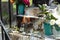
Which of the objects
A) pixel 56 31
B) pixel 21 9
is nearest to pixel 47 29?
pixel 56 31

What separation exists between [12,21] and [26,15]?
25 centimetres

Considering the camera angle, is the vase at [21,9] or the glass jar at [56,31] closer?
the glass jar at [56,31]

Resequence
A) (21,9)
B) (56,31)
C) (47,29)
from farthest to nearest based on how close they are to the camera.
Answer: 1. (21,9)
2. (47,29)
3. (56,31)

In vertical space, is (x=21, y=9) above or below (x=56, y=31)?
above

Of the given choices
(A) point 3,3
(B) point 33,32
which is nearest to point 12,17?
(A) point 3,3

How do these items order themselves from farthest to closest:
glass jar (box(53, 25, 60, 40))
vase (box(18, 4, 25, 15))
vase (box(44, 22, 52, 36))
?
vase (box(18, 4, 25, 15))
vase (box(44, 22, 52, 36))
glass jar (box(53, 25, 60, 40))

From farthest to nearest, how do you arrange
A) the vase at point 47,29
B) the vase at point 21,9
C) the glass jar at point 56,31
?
1. the vase at point 21,9
2. the vase at point 47,29
3. the glass jar at point 56,31

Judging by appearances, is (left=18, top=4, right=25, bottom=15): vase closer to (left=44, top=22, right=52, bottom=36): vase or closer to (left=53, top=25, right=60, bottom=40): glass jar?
(left=44, top=22, right=52, bottom=36): vase

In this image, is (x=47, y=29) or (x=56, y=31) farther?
(x=47, y=29)

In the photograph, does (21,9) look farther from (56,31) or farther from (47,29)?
(56,31)

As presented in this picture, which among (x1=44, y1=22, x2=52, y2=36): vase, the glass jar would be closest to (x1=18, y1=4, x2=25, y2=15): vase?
(x1=44, y1=22, x2=52, y2=36): vase

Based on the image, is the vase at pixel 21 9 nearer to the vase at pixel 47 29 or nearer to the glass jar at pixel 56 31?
the vase at pixel 47 29

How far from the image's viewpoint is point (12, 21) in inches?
115

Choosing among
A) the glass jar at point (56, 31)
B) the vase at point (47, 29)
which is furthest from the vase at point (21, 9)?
the glass jar at point (56, 31)
